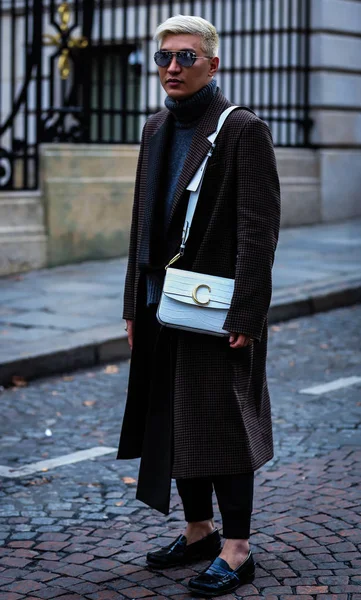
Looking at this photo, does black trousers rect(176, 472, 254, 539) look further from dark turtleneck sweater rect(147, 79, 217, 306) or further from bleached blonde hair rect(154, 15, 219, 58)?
bleached blonde hair rect(154, 15, 219, 58)

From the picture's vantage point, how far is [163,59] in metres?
3.67

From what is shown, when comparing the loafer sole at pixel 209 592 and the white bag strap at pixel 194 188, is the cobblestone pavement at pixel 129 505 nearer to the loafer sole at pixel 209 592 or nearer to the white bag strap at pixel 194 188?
the loafer sole at pixel 209 592

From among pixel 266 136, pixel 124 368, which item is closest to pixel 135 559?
pixel 266 136

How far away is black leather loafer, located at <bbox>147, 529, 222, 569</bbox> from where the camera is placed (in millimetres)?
3939

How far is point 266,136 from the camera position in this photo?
3684mm

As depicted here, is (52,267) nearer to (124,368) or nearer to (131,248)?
(124,368)

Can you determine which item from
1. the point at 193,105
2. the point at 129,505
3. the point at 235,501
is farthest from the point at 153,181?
the point at 129,505

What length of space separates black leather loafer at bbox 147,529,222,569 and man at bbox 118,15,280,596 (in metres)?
0.19

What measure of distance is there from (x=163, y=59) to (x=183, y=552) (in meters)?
1.65

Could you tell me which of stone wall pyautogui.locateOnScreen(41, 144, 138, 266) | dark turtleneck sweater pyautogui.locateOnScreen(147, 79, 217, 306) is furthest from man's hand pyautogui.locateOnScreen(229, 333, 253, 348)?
stone wall pyautogui.locateOnScreen(41, 144, 138, 266)

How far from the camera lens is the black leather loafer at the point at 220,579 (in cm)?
366

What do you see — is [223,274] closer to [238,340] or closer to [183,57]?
[238,340]

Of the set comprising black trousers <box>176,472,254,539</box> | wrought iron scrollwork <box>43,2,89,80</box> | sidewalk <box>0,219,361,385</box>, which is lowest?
sidewalk <box>0,219,361,385</box>

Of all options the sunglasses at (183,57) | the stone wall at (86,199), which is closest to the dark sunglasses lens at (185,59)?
the sunglasses at (183,57)
